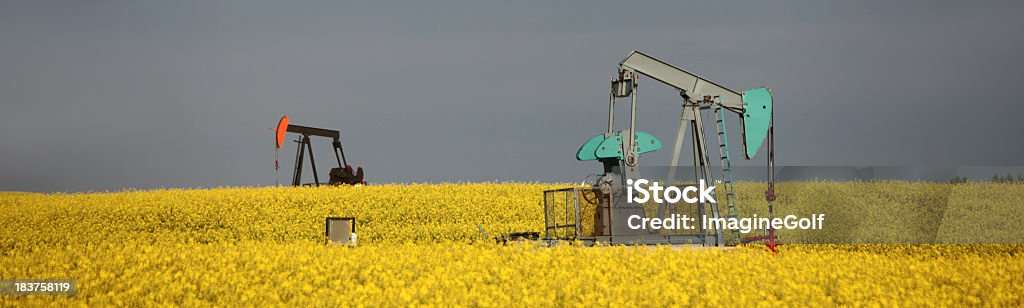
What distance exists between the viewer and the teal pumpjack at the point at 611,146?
16.5 metres

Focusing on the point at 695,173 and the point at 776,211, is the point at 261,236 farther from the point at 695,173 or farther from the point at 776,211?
the point at 776,211

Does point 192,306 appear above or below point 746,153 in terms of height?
below

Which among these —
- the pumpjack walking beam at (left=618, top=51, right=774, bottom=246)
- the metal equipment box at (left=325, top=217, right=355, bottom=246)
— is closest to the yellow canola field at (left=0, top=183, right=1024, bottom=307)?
the pumpjack walking beam at (left=618, top=51, right=774, bottom=246)

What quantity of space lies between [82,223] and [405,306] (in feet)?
59.1

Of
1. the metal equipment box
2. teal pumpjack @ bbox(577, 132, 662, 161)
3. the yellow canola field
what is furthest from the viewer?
the metal equipment box

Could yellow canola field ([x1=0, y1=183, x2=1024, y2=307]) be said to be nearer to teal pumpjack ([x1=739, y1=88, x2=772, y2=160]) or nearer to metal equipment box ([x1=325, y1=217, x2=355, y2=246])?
teal pumpjack ([x1=739, y1=88, x2=772, y2=160])

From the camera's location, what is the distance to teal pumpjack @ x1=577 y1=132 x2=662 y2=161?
651 inches

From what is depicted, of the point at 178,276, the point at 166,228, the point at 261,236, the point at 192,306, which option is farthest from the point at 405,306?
the point at 166,228

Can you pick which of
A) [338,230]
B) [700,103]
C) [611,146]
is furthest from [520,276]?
[338,230]

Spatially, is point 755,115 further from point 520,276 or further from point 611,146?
point 520,276

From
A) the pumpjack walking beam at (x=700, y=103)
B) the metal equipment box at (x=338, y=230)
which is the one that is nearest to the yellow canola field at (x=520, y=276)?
the pumpjack walking beam at (x=700, y=103)

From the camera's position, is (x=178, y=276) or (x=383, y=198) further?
(x=383, y=198)

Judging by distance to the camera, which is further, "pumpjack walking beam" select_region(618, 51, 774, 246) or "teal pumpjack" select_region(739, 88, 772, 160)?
"teal pumpjack" select_region(739, 88, 772, 160)

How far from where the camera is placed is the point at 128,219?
24.9 m
